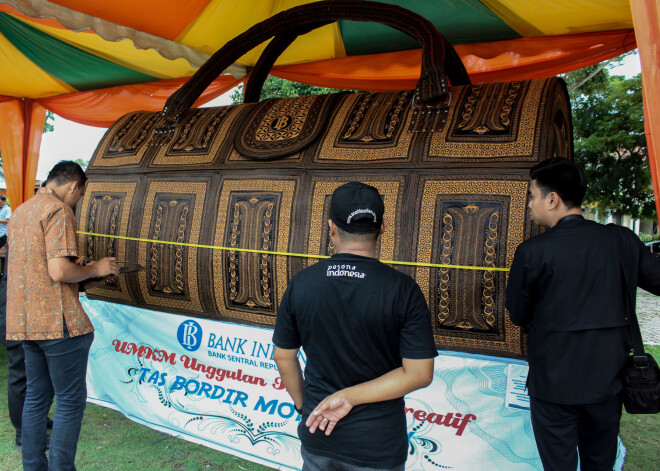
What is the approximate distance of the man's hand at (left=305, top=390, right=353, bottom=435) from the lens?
1367 millimetres

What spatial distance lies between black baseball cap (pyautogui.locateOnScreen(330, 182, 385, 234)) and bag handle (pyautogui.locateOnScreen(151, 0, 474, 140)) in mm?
1065

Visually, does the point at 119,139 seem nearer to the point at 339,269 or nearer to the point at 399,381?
the point at 339,269

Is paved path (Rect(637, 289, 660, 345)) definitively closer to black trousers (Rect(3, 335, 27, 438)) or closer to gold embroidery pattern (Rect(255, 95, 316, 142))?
gold embroidery pattern (Rect(255, 95, 316, 142))

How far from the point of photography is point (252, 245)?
8.25ft

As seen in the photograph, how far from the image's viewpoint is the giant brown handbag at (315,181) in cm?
203

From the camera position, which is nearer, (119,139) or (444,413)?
(444,413)

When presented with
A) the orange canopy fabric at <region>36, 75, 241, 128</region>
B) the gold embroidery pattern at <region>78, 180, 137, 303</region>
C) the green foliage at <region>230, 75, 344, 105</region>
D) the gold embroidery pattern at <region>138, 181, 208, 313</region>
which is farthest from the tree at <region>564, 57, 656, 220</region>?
the gold embroidery pattern at <region>78, 180, 137, 303</region>

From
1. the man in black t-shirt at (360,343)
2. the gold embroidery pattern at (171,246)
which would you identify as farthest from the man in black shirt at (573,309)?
the gold embroidery pattern at (171,246)

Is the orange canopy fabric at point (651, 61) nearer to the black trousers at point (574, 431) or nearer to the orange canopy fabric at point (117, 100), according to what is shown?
the black trousers at point (574, 431)

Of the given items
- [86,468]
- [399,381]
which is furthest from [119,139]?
[399,381]

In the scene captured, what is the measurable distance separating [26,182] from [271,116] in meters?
4.56

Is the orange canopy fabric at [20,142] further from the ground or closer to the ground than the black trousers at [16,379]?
further from the ground

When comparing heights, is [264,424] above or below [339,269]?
below

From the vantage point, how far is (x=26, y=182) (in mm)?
5914
